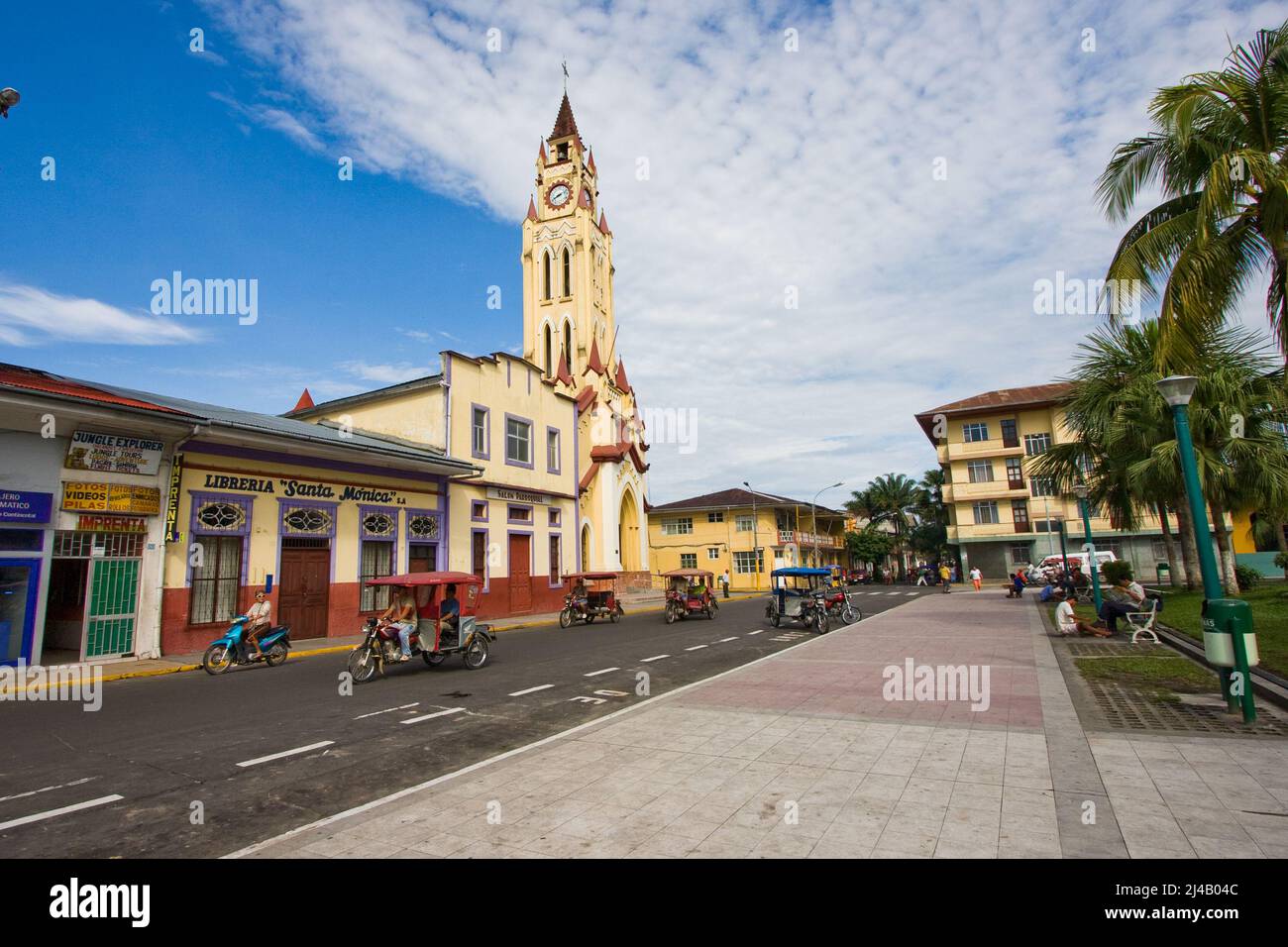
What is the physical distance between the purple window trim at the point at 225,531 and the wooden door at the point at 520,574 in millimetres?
10903

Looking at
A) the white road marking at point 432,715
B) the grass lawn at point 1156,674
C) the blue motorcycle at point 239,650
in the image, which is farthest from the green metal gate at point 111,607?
the grass lawn at point 1156,674

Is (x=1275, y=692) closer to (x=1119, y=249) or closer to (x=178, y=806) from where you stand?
(x=1119, y=249)

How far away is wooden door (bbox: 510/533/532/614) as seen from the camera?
26.4 metres

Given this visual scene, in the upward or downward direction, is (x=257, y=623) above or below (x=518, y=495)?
below

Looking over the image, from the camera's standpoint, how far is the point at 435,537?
2269cm

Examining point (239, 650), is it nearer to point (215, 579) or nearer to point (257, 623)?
point (257, 623)

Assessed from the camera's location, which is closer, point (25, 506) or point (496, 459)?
point (25, 506)

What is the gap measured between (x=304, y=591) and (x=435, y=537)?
497 centimetres

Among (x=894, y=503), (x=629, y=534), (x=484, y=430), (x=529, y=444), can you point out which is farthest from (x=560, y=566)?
(x=894, y=503)

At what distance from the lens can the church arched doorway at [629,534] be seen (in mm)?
40562

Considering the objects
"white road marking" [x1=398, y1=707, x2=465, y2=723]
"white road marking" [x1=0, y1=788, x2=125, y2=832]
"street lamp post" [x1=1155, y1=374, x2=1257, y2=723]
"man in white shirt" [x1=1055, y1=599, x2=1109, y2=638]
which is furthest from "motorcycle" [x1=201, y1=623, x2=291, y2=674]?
"man in white shirt" [x1=1055, y1=599, x2=1109, y2=638]
